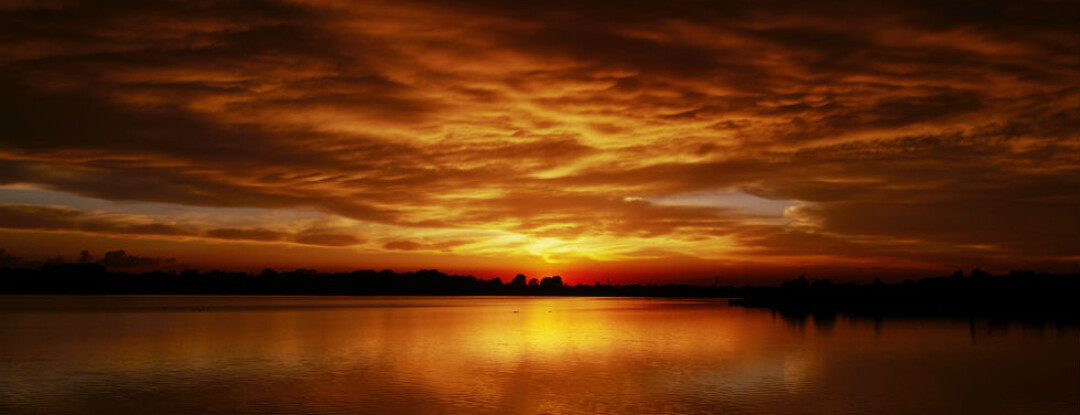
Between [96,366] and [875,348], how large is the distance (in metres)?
52.2

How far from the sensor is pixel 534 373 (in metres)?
42.2

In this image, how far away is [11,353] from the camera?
5112cm

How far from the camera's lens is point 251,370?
42906 millimetres

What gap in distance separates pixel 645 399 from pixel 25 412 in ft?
78.1

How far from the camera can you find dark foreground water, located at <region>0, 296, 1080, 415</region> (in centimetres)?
3170

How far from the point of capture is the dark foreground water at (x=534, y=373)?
31.7 metres

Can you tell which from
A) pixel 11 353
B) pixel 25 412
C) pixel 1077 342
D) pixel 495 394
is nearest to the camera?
pixel 25 412

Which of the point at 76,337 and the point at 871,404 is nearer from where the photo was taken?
the point at 871,404

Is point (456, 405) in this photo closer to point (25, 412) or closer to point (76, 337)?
point (25, 412)

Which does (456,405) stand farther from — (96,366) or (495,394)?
(96,366)

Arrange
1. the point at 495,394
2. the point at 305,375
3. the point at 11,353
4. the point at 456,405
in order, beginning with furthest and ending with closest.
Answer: the point at 11,353, the point at 305,375, the point at 495,394, the point at 456,405

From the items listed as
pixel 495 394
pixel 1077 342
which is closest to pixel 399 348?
pixel 495 394

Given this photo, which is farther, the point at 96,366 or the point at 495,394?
the point at 96,366

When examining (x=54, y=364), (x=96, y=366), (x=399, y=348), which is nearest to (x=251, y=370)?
(x=96, y=366)
